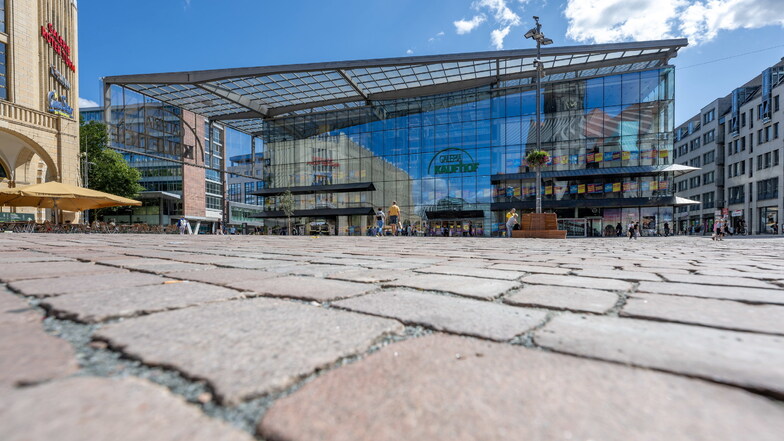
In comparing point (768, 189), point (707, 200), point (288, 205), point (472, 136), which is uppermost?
point (472, 136)

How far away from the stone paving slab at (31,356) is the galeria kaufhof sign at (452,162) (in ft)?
99.2

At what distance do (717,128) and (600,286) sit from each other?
61.1 m

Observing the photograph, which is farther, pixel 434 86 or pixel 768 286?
pixel 434 86

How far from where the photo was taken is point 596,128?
27.9 m

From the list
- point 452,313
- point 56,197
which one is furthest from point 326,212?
point 452,313

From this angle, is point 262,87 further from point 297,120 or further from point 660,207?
point 660,207

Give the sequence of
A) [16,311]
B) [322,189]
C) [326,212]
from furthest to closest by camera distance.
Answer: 1. [322,189]
2. [326,212]
3. [16,311]

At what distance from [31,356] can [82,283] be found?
4.27 ft

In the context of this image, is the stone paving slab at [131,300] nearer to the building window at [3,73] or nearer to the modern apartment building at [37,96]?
the modern apartment building at [37,96]

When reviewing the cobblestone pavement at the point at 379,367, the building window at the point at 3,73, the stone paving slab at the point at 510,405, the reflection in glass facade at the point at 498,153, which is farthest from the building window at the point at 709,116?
the building window at the point at 3,73

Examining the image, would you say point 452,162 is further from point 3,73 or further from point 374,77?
point 3,73

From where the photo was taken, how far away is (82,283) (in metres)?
1.92

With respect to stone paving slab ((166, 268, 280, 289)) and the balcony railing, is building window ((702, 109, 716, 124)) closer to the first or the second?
stone paving slab ((166, 268, 280, 289))

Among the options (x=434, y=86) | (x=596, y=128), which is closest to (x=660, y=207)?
(x=596, y=128)
